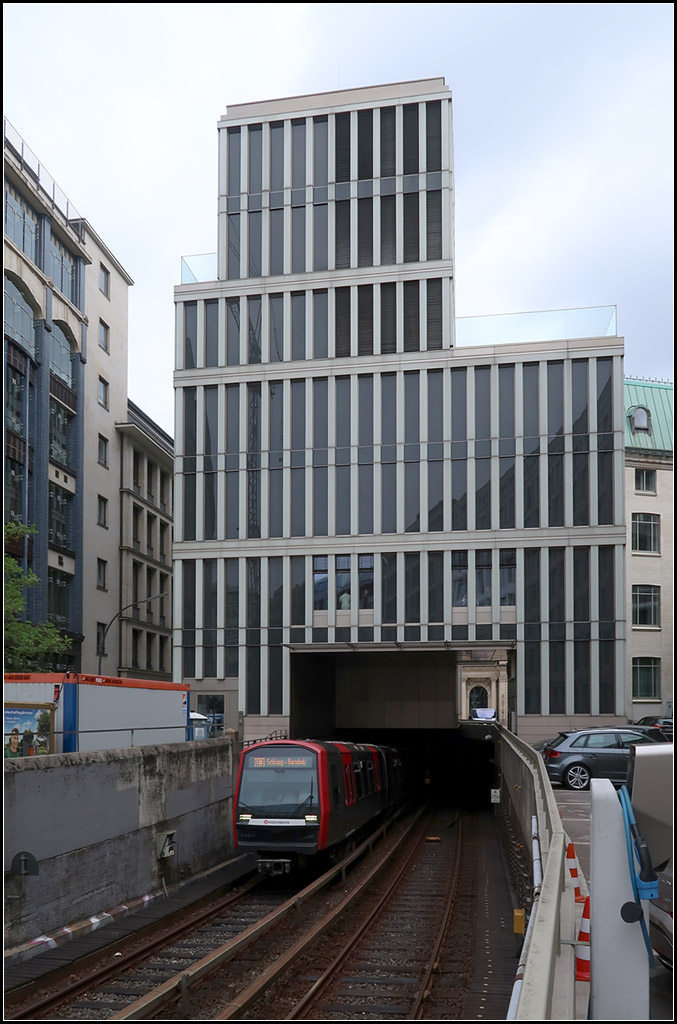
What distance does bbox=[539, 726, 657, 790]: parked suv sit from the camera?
25047 millimetres

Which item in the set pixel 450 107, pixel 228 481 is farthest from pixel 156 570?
pixel 450 107

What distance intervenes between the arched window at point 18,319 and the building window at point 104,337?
10544 millimetres

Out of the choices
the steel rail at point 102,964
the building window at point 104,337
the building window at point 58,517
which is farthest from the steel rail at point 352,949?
the building window at point 104,337

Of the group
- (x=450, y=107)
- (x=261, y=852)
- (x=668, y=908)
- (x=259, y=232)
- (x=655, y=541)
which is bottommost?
(x=261, y=852)

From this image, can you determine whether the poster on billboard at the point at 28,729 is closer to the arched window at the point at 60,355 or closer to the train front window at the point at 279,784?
the train front window at the point at 279,784

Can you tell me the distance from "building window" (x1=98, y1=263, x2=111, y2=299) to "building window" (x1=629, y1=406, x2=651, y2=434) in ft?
104

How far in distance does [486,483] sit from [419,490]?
271cm

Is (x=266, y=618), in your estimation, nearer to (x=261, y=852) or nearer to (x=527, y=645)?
(x=527, y=645)

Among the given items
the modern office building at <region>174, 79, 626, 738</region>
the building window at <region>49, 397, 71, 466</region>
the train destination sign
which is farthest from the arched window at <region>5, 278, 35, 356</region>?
the train destination sign

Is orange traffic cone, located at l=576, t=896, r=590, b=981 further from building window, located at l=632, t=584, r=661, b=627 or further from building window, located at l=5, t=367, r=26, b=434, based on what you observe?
building window, located at l=632, t=584, r=661, b=627

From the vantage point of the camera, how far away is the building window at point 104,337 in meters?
56.4

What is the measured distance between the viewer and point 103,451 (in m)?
57.1

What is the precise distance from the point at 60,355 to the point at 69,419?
3.65 meters

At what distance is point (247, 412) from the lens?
42.6 meters
